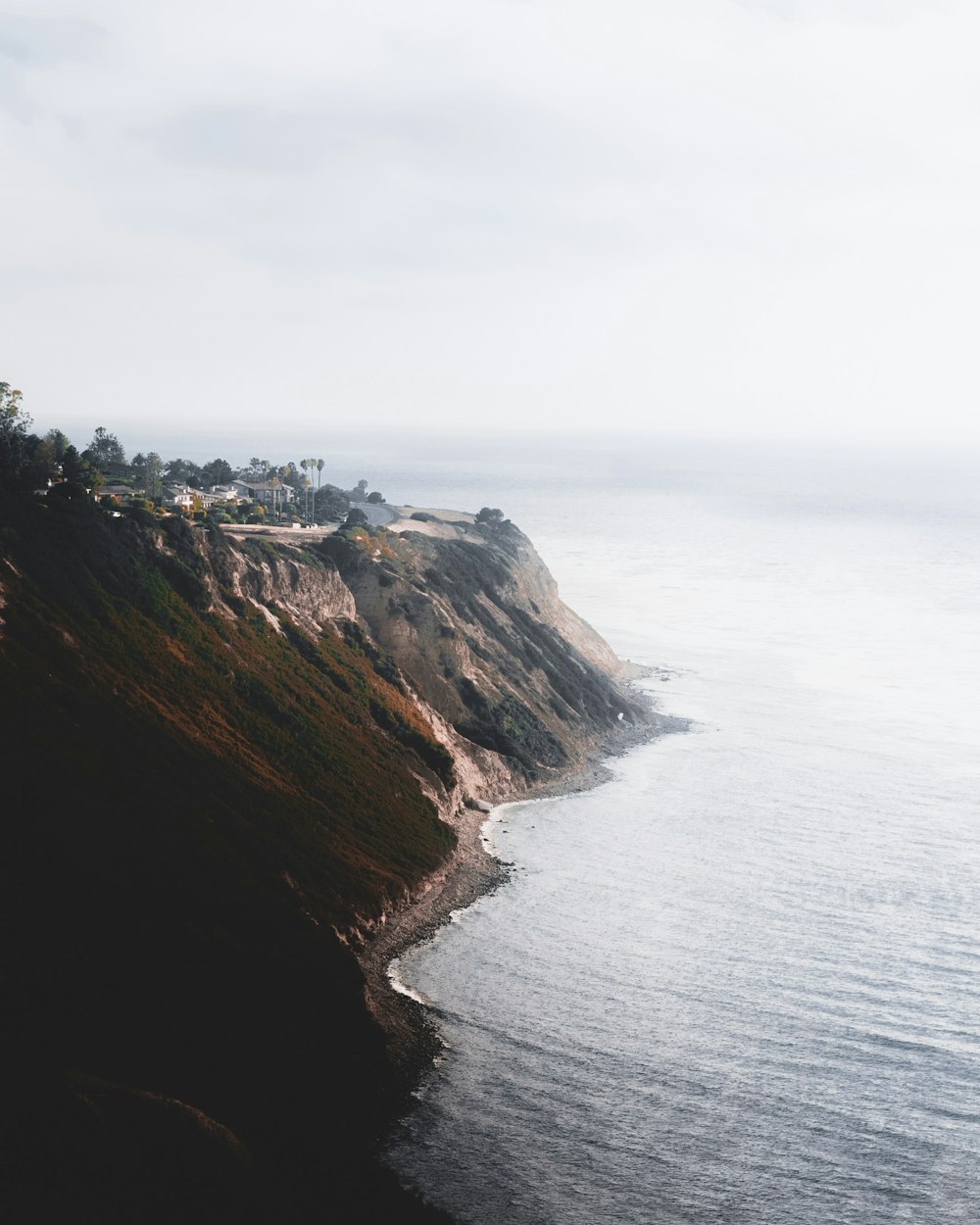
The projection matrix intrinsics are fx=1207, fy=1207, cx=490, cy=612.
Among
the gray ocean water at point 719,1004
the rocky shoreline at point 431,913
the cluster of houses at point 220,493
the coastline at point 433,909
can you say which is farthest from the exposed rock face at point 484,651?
the cluster of houses at point 220,493

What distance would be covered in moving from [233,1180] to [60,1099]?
25.1ft

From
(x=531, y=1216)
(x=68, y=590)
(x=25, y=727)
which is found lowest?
(x=531, y=1216)

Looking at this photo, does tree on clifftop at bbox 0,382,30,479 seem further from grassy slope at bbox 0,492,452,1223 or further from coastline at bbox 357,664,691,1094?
coastline at bbox 357,664,691,1094

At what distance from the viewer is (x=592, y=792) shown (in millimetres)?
110438

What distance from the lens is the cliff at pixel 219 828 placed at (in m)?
49.5

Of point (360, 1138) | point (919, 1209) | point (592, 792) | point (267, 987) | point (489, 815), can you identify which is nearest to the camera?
point (919, 1209)

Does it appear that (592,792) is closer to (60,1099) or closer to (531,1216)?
(531,1216)

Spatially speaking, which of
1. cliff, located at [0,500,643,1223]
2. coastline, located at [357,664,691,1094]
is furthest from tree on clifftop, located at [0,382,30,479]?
coastline, located at [357,664,691,1094]

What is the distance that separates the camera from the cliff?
162 ft

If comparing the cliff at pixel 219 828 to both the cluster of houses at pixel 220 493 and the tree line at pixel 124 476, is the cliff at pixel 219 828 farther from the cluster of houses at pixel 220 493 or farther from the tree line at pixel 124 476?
the cluster of houses at pixel 220 493

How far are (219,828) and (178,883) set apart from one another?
342 inches

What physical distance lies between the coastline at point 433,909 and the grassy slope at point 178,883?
1.78 meters

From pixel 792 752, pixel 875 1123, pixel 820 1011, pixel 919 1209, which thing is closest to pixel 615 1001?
pixel 820 1011

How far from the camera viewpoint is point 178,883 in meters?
66.4
